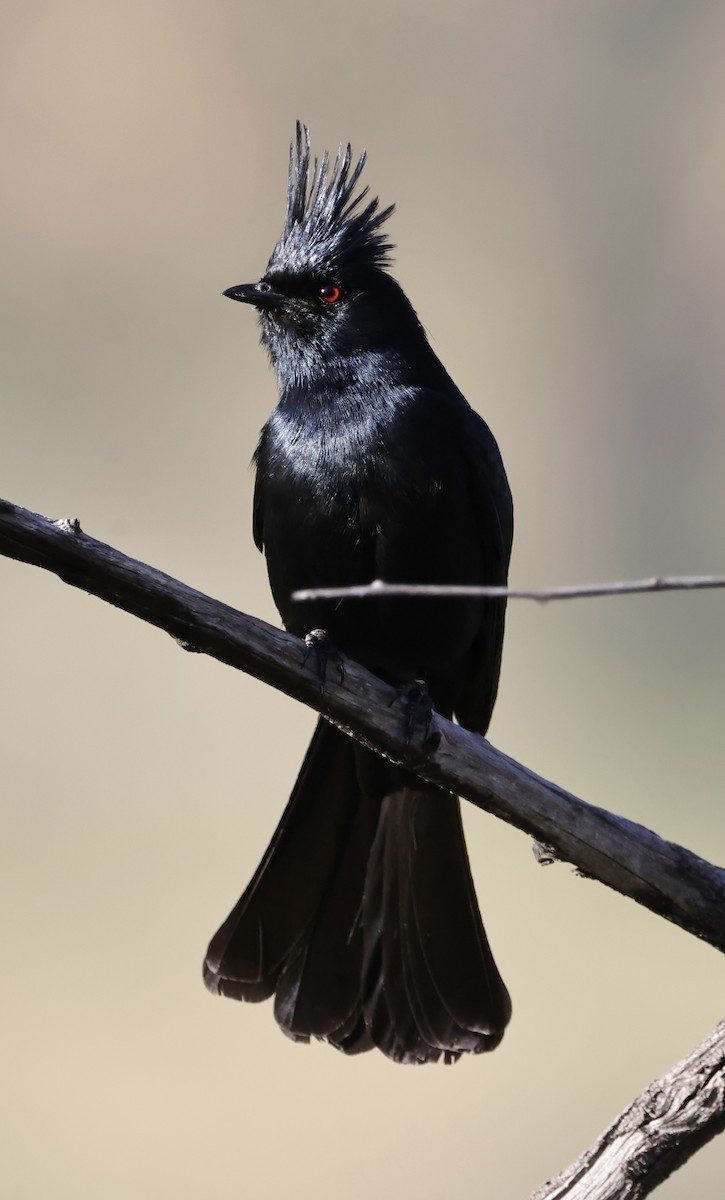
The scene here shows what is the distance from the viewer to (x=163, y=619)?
2.52 meters

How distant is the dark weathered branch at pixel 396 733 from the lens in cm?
243

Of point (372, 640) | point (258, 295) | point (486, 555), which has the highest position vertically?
point (258, 295)

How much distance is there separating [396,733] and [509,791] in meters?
0.30

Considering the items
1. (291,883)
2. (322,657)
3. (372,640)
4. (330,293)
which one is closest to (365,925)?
(291,883)

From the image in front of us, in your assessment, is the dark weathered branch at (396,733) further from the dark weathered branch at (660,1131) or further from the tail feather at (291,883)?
the tail feather at (291,883)

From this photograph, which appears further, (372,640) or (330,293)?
(330,293)

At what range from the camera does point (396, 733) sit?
9.77 ft

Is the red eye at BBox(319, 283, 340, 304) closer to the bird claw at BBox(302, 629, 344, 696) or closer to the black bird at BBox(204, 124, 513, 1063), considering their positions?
the black bird at BBox(204, 124, 513, 1063)

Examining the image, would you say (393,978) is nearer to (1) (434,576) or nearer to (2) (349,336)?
(1) (434,576)

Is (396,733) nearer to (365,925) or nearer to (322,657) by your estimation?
(322,657)

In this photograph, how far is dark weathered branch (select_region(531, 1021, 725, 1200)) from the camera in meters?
2.46

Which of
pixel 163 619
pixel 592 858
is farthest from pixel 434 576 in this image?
pixel 163 619

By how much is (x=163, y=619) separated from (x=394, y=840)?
5.42 ft

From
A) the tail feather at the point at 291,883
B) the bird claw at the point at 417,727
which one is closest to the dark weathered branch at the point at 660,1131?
the bird claw at the point at 417,727
